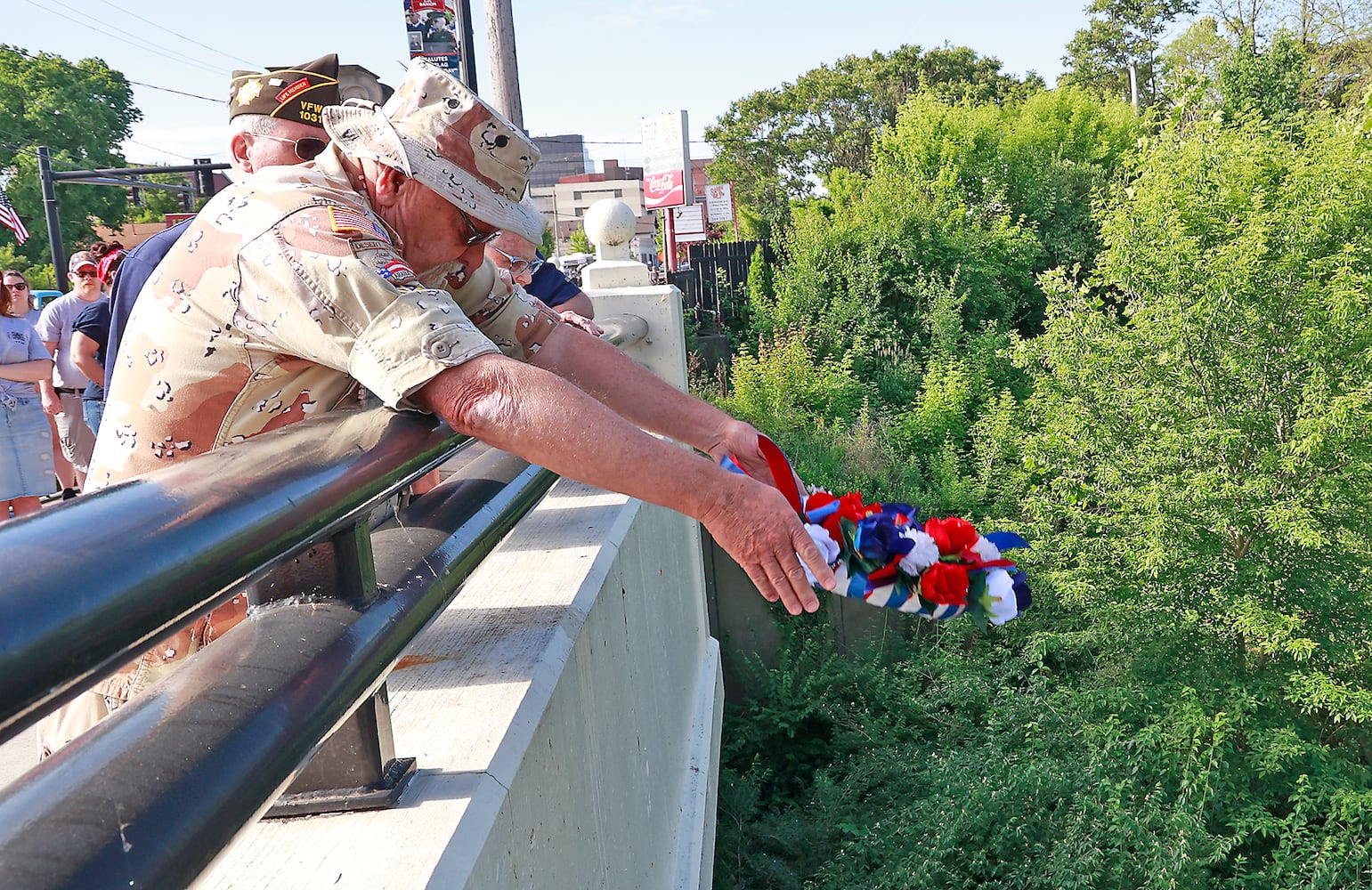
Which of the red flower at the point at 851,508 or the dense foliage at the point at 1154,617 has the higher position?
the red flower at the point at 851,508

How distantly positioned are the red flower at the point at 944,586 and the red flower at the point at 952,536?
0.32 ft

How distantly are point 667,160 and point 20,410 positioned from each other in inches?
461

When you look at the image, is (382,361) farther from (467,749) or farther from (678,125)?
(678,125)

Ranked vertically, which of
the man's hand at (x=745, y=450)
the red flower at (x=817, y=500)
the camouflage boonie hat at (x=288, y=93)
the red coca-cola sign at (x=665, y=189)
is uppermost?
the red coca-cola sign at (x=665, y=189)

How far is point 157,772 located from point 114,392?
1.02 meters

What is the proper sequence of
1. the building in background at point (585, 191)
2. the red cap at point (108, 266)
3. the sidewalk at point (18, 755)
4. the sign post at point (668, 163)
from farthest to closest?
the building in background at point (585, 191) → the sign post at point (668, 163) → the red cap at point (108, 266) → the sidewalk at point (18, 755)

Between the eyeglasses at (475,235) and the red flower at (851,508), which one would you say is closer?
the eyeglasses at (475,235)

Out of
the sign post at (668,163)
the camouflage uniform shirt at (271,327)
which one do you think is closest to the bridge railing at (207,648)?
the camouflage uniform shirt at (271,327)

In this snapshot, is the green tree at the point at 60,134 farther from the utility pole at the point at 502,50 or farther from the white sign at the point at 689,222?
the utility pole at the point at 502,50

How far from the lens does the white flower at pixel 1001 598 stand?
1929mm

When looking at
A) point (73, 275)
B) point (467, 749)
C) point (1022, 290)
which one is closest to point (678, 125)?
point (1022, 290)

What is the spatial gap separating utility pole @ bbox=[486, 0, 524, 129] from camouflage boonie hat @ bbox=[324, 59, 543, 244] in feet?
21.5

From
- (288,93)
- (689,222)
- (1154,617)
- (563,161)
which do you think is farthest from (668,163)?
(563,161)

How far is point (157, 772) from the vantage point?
0.80 meters
